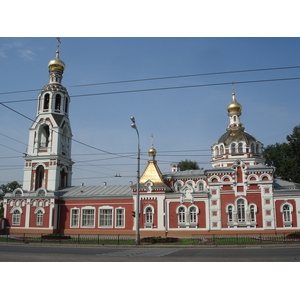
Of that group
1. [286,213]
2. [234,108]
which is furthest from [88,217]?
[234,108]

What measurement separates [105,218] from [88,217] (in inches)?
90.0

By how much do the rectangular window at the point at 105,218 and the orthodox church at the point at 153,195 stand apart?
4.7 inches

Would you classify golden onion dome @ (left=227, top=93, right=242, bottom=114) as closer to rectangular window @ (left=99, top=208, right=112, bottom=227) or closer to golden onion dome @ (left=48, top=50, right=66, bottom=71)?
rectangular window @ (left=99, top=208, right=112, bottom=227)

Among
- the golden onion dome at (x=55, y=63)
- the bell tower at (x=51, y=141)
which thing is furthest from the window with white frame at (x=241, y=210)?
the golden onion dome at (x=55, y=63)

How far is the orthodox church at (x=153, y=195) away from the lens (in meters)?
33.4

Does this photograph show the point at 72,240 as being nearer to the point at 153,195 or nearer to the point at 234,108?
the point at 153,195

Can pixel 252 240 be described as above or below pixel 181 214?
below

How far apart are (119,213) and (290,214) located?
19.1 m

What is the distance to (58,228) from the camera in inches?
1533

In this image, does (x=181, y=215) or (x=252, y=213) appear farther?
(x=181, y=215)

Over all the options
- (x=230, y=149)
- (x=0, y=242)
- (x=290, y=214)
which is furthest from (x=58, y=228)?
(x=290, y=214)

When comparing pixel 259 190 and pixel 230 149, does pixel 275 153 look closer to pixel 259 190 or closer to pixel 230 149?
pixel 230 149

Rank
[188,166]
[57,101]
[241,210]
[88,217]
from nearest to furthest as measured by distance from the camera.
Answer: [241,210] → [88,217] → [57,101] → [188,166]

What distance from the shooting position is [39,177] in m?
42.5
